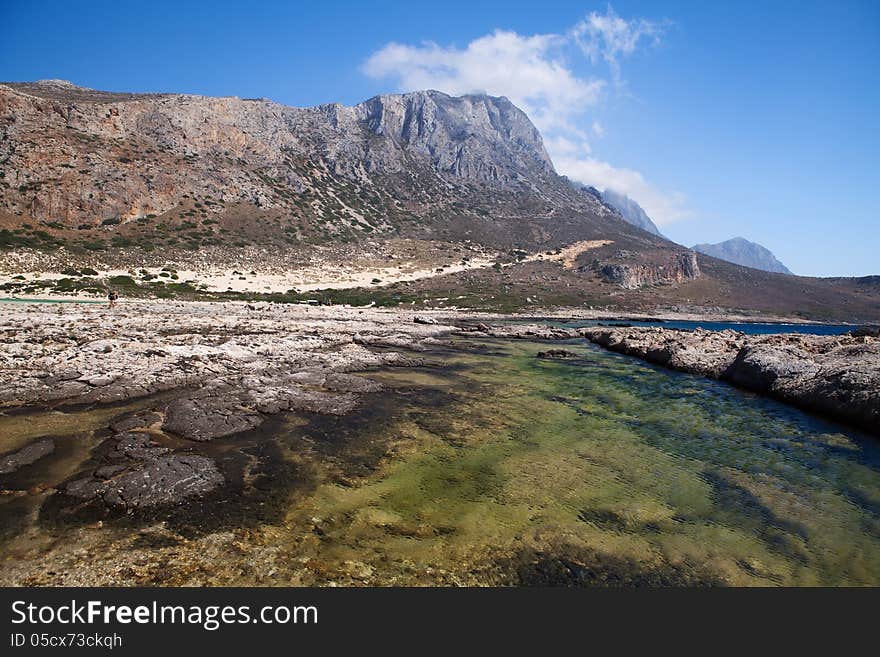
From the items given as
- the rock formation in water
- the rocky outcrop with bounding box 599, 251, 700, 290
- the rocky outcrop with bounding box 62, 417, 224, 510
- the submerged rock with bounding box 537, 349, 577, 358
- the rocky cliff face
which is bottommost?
the rocky outcrop with bounding box 62, 417, 224, 510

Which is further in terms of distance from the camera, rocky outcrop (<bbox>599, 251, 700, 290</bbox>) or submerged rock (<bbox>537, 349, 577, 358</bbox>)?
rocky outcrop (<bbox>599, 251, 700, 290</bbox>)

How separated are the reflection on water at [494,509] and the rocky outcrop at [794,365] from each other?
1.68m

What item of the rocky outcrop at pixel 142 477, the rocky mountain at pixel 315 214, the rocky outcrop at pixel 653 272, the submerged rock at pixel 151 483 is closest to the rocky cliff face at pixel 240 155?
the rocky mountain at pixel 315 214

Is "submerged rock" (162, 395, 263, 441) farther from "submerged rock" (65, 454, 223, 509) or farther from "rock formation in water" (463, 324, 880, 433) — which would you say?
"rock formation in water" (463, 324, 880, 433)

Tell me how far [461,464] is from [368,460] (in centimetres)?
244

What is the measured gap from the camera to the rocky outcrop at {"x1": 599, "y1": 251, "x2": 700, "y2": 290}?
98000 millimetres

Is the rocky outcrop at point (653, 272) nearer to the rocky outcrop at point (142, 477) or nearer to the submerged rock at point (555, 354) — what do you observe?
the submerged rock at point (555, 354)

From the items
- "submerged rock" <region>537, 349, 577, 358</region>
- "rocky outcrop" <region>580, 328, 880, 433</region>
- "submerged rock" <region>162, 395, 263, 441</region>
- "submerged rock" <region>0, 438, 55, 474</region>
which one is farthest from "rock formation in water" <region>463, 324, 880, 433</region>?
"submerged rock" <region>0, 438, 55, 474</region>

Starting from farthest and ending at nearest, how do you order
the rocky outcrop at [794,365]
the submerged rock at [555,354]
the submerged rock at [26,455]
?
the submerged rock at [555,354]
the rocky outcrop at [794,365]
the submerged rock at [26,455]

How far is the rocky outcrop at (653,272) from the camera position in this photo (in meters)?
98.0

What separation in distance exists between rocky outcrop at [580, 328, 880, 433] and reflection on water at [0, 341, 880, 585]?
5.51ft

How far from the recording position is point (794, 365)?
878 inches

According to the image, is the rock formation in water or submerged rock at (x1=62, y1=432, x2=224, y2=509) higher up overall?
the rock formation in water

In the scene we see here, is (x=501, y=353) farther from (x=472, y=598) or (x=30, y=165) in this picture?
(x=30, y=165)
